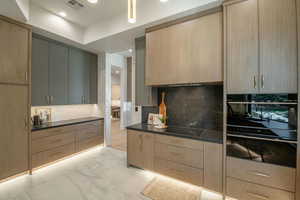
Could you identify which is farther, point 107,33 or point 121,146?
point 121,146

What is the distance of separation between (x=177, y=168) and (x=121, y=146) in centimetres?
225

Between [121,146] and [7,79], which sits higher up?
[7,79]

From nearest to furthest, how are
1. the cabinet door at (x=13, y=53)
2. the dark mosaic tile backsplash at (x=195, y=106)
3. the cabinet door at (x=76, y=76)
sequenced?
the cabinet door at (x=13, y=53) → the dark mosaic tile backsplash at (x=195, y=106) → the cabinet door at (x=76, y=76)

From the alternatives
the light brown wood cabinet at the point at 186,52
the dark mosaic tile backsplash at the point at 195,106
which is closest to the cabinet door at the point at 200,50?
the light brown wood cabinet at the point at 186,52

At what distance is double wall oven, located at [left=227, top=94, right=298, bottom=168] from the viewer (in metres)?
1.53

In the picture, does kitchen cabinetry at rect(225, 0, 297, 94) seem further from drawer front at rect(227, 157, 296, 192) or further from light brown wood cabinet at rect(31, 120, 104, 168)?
light brown wood cabinet at rect(31, 120, 104, 168)

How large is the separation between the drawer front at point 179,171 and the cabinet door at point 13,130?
7.69 feet

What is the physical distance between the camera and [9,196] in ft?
6.33

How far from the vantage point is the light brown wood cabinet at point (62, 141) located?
8.41 ft

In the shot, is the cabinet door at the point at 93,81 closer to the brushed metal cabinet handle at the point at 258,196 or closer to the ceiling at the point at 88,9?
the ceiling at the point at 88,9

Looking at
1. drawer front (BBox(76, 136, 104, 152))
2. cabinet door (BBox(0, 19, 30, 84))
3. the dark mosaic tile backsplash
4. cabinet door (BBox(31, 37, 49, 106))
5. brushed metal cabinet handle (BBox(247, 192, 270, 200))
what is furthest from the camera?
drawer front (BBox(76, 136, 104, 152))

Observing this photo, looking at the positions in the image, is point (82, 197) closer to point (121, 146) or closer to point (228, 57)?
point (121, 146)

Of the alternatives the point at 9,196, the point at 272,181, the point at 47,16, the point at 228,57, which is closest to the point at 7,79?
the point at 47,16

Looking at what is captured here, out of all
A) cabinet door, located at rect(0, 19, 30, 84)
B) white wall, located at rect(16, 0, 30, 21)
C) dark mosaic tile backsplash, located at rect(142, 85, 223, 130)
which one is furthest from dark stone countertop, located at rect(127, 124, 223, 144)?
white wall, located at rect(16, 0, 30, 21)
